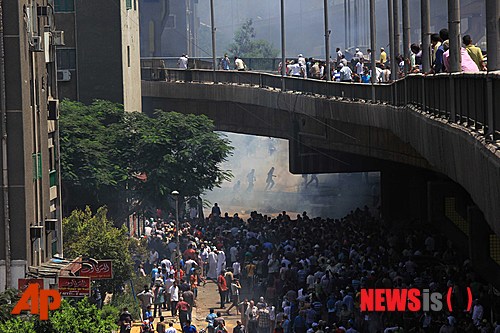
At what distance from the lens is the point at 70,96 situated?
2021 inches

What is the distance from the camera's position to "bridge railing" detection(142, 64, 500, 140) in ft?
48.9

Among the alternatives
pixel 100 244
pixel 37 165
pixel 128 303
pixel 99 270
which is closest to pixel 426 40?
pixel 99 270

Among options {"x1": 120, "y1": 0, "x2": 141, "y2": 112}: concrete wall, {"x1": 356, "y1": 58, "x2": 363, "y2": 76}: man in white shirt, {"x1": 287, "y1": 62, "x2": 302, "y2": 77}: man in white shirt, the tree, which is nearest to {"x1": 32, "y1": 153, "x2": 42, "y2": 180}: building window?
{"x1": 356, "y1": 58, "x2": 363, "y2": 76}: man in white shirt

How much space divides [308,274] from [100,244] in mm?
7033

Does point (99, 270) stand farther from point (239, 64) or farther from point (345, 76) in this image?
point (239, 64)

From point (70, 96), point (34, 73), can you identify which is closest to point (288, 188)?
point (70, 96)

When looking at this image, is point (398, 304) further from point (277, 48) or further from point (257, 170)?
point (277, 48)

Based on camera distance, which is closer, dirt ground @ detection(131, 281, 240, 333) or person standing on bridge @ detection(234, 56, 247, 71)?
dirt ground @ detection(131, 281, 240, 333)

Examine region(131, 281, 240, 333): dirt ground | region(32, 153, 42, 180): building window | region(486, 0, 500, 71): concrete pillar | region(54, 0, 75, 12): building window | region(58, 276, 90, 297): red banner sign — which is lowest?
region(131, 281, 240, 333): dirt ground

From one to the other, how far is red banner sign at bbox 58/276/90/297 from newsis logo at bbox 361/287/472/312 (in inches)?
215

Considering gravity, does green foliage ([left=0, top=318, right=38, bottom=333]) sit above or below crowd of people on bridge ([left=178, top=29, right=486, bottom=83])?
below

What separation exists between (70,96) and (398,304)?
27.2m

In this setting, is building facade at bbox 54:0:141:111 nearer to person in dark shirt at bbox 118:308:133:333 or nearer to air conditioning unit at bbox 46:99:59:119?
air conditioning unit at bbox 46:99:59:119

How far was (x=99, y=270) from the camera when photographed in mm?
31344
